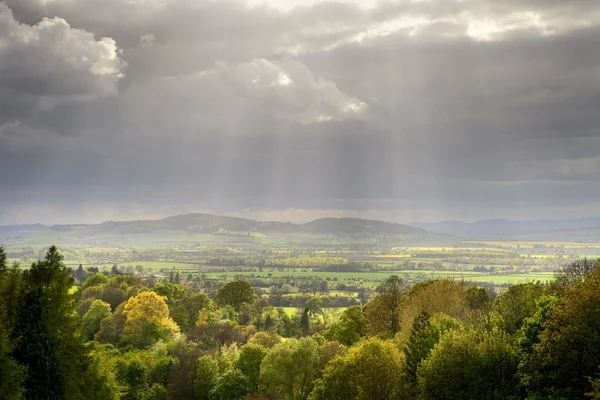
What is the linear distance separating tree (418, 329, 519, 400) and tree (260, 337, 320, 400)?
15695 millimetres

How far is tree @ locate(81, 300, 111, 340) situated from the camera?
92.6 metres

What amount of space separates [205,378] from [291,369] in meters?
11.4

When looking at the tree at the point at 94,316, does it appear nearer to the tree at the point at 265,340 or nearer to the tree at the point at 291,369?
the tree at the point at 265,340

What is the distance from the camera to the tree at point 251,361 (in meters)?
61.1

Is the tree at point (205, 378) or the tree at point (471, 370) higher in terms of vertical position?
the tree at point (471, 370)

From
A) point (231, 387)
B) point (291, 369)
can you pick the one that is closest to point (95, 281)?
point (231, 387)

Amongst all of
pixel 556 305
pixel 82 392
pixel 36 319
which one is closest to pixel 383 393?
pixel 556 305

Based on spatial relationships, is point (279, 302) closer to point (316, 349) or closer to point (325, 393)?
point (316, 349)

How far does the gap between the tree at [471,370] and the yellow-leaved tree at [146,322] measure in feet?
174

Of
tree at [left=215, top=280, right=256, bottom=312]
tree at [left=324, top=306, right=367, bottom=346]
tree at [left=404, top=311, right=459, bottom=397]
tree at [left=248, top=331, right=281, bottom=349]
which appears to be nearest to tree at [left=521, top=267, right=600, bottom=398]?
tree at [left=404, top=311, right=459, bottom=397]

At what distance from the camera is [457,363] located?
39.8 metres

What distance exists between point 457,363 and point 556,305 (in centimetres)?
762

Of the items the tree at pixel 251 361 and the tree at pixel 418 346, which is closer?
the tree at pixel 418 346

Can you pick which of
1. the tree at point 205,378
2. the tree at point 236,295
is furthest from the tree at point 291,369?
the tree at point 236,295
